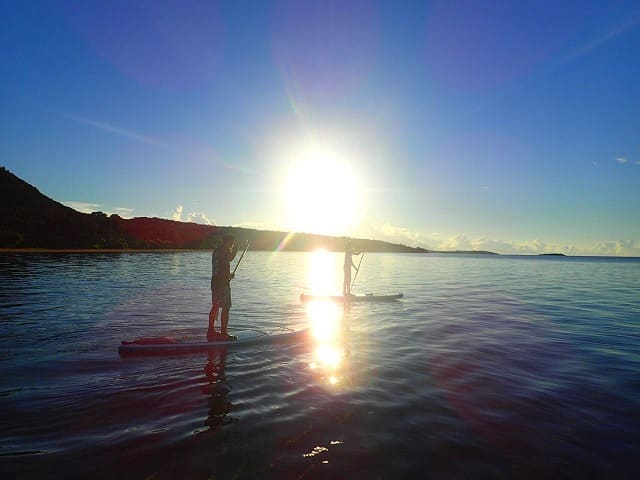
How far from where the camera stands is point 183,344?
11898mm

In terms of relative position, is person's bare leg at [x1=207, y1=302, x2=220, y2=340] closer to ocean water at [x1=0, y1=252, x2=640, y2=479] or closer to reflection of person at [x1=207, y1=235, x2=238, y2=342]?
reflection of person at [x1=207, y1=235, x2=238, y2=342]

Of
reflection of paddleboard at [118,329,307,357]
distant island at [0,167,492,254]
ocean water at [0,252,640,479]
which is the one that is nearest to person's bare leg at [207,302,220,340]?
reflection of paddleboard at [118,329,307,357]

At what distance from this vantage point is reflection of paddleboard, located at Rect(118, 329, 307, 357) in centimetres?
1138

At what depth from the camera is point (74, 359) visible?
427 inches

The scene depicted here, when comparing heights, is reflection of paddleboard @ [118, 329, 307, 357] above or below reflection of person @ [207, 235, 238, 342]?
below

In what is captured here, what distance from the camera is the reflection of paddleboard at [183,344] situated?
11.4 meters

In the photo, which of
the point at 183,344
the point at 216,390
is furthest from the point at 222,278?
the point at 216,390

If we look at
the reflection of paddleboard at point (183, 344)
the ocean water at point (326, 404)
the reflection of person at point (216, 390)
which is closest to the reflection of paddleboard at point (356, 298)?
the ocean water at point (326, 404)

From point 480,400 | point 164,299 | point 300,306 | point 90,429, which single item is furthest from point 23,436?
point 164,299

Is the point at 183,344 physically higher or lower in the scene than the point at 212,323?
lower

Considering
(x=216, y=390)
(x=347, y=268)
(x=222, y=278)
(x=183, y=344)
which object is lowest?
(x=216, y=390)

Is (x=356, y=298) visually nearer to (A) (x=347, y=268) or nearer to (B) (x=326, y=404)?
(A) (x=347, y=268)

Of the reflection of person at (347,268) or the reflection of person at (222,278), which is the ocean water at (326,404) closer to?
the reflection of person at (222,278)

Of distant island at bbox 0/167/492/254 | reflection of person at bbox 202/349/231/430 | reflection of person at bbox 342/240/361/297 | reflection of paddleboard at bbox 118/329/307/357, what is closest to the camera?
reflection of person at bbox 202/349/231/430
